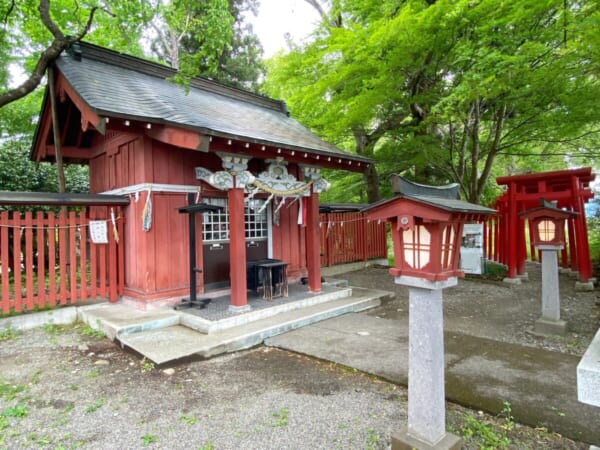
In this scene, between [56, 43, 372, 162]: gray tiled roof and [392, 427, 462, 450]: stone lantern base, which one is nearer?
[392, 427, 462, 450]: stone lantern base

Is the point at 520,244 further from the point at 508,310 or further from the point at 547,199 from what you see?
the point at 508,310

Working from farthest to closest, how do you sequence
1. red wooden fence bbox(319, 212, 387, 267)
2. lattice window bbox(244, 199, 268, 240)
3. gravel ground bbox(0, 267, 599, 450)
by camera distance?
1. red wooden fence bbox(319, 212, 387, 267)
2. lattice window bbox(244, 199, 268, 240)
3. gravel ground bbox(0, 267, 599, 450)

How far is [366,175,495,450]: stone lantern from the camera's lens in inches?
96.7

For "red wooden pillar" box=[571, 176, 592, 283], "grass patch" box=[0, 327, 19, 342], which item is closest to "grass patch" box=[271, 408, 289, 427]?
"grass patch" box=[0, 327, 19, 342]

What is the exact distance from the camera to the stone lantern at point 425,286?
8.05 ft

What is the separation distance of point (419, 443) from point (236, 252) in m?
4.18

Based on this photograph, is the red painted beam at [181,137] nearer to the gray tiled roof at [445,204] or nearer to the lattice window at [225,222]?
the lattice window at [225,222]

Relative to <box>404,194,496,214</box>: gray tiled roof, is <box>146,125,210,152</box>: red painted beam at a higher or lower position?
higher

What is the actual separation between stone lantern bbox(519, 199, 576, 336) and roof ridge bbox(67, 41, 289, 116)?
793 cm

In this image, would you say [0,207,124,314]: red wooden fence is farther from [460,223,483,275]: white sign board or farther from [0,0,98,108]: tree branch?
[460,223,483,275]: white sign board

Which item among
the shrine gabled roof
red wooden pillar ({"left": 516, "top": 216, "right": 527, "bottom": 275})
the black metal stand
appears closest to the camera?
the shrine gabled roof

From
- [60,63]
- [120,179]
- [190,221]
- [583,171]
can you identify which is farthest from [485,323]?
[60,63]

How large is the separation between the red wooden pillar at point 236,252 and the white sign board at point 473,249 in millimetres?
6720

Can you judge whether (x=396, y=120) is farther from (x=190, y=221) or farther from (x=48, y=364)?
(x=48, y=364)
